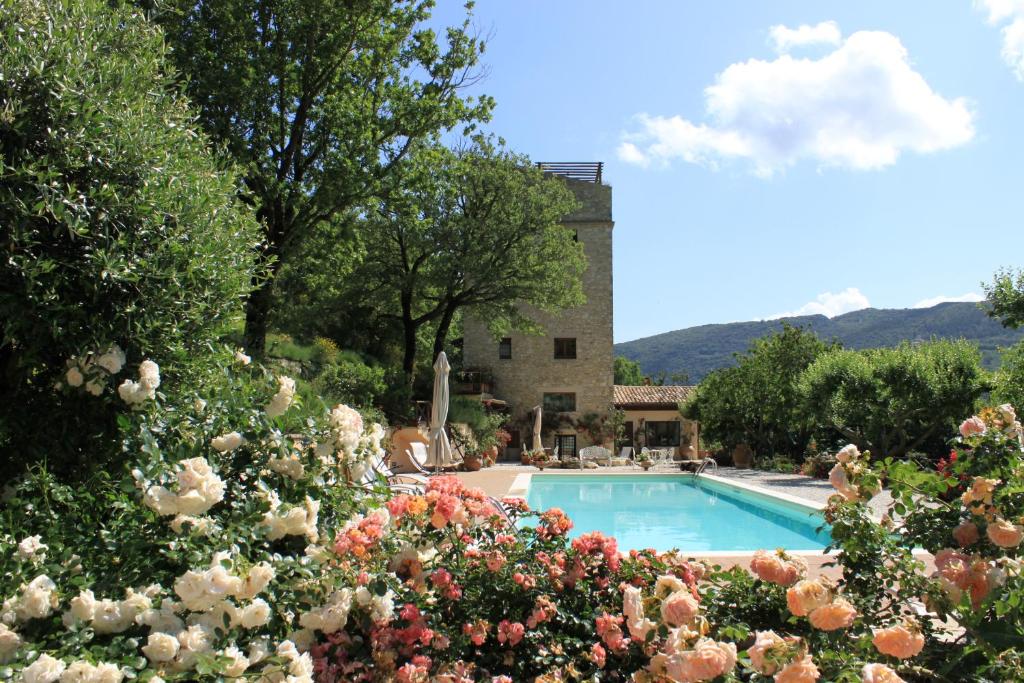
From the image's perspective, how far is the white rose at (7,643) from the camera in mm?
2033

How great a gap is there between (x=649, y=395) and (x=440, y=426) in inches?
814

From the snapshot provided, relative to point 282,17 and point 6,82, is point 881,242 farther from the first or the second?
point 6,82

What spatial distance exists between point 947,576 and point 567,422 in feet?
84.7

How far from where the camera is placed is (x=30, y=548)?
93.3 inches

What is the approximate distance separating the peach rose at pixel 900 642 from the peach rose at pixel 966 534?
1068 mm

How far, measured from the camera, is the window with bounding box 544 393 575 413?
93.7 feet

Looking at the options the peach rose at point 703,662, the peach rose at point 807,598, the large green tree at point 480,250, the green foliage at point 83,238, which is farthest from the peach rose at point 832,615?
the large green tree at point 480,250

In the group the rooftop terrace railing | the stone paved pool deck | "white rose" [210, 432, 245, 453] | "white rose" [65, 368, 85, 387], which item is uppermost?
the rooftop terrace railing

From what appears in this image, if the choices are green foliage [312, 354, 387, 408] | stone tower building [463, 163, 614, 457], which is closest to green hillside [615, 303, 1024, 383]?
stone tower building [463, 163, 614, 457]

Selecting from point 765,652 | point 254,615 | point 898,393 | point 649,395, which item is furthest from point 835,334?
point 254,615

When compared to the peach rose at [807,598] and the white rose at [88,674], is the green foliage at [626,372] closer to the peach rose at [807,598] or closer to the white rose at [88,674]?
the peach rose at [807,598]

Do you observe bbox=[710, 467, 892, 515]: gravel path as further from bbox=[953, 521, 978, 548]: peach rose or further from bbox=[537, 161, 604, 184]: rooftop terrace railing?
bbox=[537, 161, 604, 184]: rooftop terrace railing

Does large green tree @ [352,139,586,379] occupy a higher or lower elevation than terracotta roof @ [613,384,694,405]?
higher

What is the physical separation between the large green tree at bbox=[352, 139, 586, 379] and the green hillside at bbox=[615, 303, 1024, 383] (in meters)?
68.1
